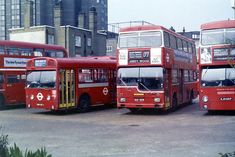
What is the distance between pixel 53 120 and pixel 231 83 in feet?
27.1

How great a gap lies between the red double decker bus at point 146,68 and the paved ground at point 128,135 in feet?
3.33

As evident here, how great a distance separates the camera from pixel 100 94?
24.3 metres

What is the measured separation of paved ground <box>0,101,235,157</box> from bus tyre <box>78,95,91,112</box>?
9.14ft

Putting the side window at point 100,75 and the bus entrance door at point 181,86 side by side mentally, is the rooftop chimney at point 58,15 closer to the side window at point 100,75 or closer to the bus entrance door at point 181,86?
the side window at point 100,75

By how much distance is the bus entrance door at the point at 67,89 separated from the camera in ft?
69.6

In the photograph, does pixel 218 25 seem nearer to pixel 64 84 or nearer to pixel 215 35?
pixel 215 35

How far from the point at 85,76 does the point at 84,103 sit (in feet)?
4.75

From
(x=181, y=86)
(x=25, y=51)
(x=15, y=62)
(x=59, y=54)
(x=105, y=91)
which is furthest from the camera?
(x=59, y=54)

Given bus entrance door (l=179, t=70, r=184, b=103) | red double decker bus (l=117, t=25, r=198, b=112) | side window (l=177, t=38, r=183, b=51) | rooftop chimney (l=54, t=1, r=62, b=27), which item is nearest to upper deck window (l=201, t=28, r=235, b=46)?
red double decker bus (l=117, t=25, r=198, b=112)

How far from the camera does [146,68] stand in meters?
20.2

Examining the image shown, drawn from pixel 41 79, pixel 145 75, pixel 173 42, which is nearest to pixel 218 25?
pixel 173 42

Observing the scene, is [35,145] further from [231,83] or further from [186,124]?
[231,83]

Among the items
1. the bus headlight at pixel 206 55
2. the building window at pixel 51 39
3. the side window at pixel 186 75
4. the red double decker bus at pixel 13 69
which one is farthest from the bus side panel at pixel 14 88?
the building window at pixel 51 39

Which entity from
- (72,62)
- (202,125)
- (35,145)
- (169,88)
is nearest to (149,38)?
(169,88)
